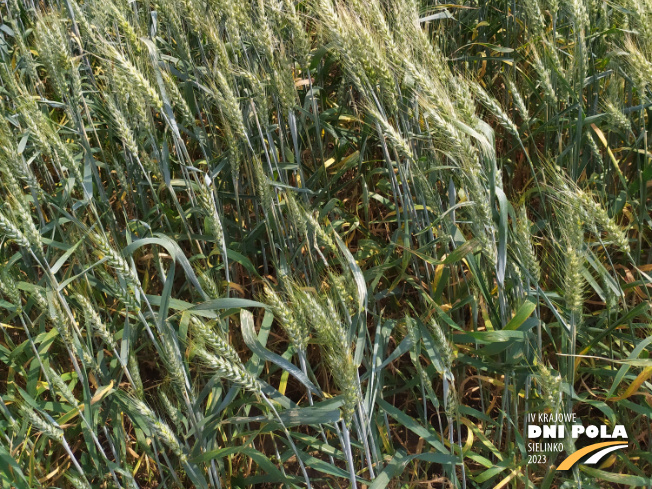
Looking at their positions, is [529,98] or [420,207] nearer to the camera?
[420,207]

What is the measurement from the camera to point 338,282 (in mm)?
1263

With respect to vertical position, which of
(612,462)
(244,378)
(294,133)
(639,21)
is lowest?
(612,462)

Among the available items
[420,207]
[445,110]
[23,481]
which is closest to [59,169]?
[23,481]

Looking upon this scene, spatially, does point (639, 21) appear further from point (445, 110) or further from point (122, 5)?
point (122, 5)

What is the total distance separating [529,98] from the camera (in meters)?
2.39

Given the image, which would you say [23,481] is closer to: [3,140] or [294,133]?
[3,140]

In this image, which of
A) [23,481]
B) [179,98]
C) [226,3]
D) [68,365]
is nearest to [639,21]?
[226,3]

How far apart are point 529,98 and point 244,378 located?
1.81m

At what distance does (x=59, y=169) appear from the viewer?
1.91 m

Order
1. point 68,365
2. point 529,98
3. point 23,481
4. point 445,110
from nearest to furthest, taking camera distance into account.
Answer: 1. point 445,110
2. point 23,481
3. point 68,365
4. point 529,98

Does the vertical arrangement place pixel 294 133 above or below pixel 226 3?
below

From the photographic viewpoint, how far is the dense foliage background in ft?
4.11

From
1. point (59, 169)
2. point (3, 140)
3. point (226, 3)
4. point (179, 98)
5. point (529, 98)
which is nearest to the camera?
point (3, 140)

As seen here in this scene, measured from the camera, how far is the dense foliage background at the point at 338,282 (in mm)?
1252
